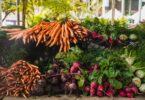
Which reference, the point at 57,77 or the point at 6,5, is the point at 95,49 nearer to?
the point at 57,77

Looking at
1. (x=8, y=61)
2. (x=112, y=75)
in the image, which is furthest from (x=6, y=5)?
(x=112, y=75)

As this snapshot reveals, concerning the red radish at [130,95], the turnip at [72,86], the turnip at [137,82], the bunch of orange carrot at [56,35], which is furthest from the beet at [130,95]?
the bunch of orange carrot at [56,35]

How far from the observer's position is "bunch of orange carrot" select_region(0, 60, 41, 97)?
4.38 m

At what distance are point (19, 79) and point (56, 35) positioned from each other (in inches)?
28.2

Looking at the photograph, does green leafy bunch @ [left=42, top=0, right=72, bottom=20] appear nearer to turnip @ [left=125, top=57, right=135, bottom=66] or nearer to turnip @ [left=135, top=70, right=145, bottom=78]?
turnip @ [left=125, top=57, right=135, bottom=66]

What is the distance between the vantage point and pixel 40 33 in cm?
481

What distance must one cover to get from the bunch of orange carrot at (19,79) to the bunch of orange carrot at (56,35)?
399 millimetres

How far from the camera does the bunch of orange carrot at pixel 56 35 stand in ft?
15.8

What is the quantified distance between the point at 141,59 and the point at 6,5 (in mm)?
7353

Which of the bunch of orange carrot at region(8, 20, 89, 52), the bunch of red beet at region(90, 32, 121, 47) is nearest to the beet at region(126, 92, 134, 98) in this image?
the bunch of orange carrot at region(8, 20, 89, 52)

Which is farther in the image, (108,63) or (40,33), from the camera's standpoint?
(40,33)

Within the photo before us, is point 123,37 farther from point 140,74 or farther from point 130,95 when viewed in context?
point 130,95

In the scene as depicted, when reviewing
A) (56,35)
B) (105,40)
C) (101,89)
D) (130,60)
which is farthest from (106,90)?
(105,40)

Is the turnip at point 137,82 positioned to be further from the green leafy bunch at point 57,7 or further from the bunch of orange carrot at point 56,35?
the green leafy bunch at point 57,7
